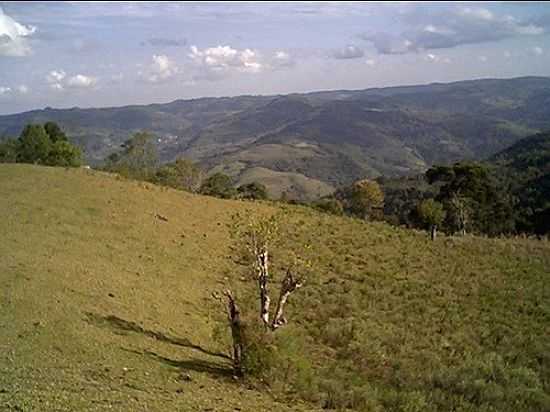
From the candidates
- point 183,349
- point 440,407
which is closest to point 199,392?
point 183,349

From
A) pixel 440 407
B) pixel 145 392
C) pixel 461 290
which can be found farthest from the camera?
pixel 461 290

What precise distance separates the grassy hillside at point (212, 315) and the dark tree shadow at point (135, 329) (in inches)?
3.1

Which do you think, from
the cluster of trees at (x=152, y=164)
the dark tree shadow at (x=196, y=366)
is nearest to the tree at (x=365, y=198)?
the cluster of trees at (x=152, y=164)

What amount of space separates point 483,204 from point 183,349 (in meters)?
59.3

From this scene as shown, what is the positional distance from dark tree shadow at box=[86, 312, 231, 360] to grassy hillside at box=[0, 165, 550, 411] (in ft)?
0.26

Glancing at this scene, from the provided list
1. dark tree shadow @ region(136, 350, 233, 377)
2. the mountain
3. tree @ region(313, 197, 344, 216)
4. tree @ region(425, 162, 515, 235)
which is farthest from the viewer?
the mountain

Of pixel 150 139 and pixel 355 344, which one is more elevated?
pixel 150 139

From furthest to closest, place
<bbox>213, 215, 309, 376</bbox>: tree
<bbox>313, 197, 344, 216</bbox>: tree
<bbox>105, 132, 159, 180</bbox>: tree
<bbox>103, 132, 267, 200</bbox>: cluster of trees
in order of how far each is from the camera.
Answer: <bbox>105, 132, 159, 180</bbox>: tree → <bbox>103, 132, 267, 200</bbox>: cluster of trees → <bbox>313, 197, 344, 216</bbox>: tree → <bbox>213, 215, 309, 376</bbox>: tree

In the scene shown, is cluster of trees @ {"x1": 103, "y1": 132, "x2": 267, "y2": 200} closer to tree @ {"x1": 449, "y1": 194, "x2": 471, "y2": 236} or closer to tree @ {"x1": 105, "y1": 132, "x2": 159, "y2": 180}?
tree @ {"x1": 105, "y1": 132, "x2": 159, "y2": 180}

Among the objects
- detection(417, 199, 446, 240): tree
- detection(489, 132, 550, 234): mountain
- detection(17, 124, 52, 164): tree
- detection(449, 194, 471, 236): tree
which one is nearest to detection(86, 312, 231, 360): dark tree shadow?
detection(417, 199, 446, 240): tree

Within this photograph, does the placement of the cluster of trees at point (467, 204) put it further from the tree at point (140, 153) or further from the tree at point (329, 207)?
the tree at point (140, 153)

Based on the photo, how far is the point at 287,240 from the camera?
114 ft

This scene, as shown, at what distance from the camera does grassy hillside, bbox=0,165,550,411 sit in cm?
1308

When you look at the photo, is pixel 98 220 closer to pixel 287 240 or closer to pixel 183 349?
pixel 287 240
